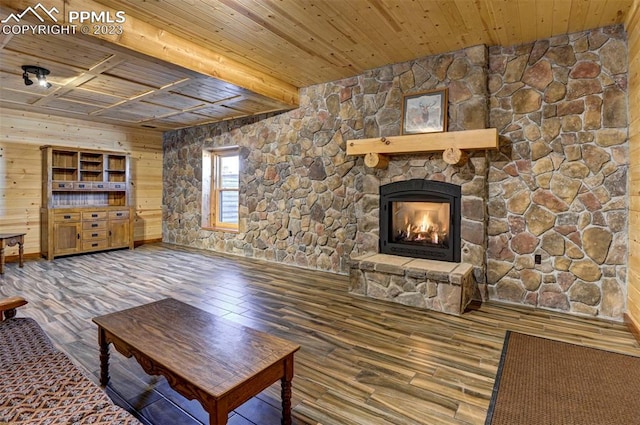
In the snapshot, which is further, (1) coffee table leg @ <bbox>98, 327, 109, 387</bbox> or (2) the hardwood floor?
(1) coffee table leg @ <bbox>98, 327, 109, 387</bbox>

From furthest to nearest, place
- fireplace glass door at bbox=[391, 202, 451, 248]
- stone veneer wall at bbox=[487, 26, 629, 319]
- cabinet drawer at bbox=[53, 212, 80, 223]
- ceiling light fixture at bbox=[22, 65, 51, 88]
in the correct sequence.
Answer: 1. cabinet drawer at bbox=[53, 212, 80, 223]
2. fireplace glass door at bbox=[391, 202, 451, 248]
3. ceiling light fixture at bbox=[22, 65, 51, 88]
4. stone veneer wall at bbox=[487, 26, 629, 319]

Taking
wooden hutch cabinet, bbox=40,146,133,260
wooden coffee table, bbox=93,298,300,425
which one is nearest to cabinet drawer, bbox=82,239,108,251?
wooden hutch cabinet, bbox=40,146,133,260

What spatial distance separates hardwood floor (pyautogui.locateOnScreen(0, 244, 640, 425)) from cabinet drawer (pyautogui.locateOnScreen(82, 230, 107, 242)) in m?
1.01

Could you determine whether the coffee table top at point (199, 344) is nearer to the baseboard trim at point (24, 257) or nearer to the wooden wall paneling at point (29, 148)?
the baseboard trim at point (24, 257)

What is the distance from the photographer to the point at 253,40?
332 cm

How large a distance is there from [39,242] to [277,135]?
4.61 metres

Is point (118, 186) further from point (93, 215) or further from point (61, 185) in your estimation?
point (61, 185)

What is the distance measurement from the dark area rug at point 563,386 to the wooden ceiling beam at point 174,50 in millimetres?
3744

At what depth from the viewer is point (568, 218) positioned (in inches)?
129

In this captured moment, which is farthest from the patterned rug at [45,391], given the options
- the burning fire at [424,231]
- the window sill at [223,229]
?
the window sill at [223,229]

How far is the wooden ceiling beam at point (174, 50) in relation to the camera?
2.55 m

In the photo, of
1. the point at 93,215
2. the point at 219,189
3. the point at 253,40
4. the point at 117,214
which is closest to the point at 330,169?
the point at 253,40

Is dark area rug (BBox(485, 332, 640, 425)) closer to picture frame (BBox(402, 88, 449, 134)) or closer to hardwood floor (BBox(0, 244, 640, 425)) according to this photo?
hardwood floor (BBox(0, 244, 640, 425))

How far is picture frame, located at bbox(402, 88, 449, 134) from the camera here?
12.1ft
